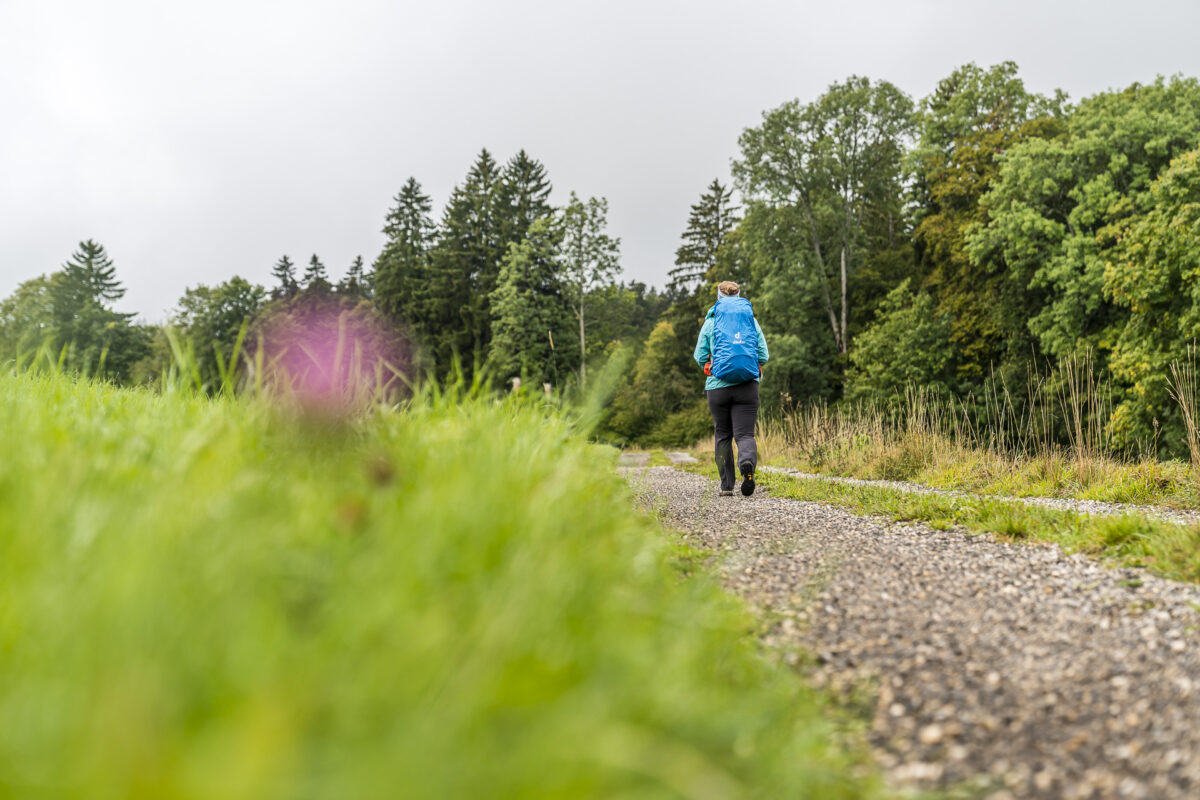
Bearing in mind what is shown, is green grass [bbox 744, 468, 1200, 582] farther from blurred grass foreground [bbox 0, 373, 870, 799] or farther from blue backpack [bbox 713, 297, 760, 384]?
blurred grass foreground [bbox 0, 373, 870, 799]

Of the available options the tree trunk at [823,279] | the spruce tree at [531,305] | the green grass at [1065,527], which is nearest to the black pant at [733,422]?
the green grass at [1065,527]

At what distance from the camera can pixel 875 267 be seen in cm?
3331

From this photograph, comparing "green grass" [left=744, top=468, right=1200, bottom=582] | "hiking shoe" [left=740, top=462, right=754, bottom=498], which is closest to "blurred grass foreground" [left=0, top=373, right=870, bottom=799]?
"green grass" [left=744, top=468, right=1200, bottom=582]

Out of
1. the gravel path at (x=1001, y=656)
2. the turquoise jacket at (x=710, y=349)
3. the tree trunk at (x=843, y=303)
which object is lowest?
the gravel path at (x=1001, y=656)

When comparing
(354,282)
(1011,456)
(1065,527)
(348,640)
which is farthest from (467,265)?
(348,640)

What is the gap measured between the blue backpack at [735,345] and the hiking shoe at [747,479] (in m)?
0.91

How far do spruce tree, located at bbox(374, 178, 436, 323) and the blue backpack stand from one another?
41188mm

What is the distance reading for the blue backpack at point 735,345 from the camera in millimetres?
6840

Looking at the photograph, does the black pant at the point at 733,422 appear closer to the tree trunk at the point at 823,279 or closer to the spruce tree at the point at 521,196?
the tree trunk at the point at 823,279

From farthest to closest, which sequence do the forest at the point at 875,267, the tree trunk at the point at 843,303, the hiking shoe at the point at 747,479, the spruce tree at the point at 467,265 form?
1. the spruce tree at the point at 467,265
2. the tree trunk at the point at 843,303
3. the forest at the point at 875,267
4. the hiking shoe at the point at 747,479

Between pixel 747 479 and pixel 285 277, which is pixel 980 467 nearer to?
pixel 747 479

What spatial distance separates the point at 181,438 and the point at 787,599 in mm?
2334

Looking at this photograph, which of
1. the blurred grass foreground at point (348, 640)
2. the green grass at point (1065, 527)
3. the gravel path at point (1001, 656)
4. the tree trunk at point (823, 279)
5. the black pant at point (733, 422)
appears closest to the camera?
the blurred grass foreground at point (348, 640)

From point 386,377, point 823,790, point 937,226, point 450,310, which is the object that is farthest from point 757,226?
point 823,790
